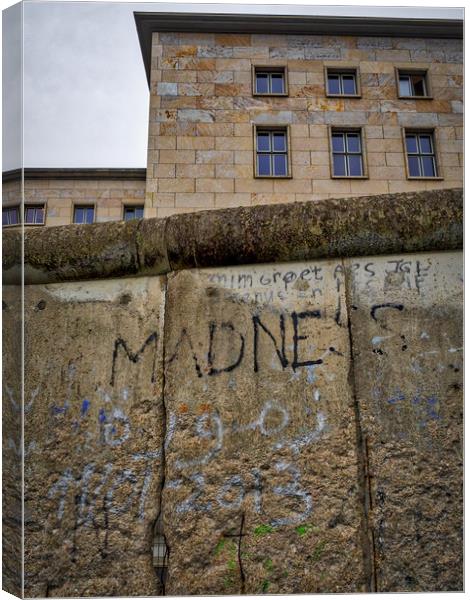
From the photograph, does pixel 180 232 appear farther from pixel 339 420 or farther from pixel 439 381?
pixel 439 381

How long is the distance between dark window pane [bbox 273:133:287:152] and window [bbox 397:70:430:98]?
2.62 metres

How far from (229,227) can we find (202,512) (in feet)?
4.58

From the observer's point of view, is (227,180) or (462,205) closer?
(462,205)

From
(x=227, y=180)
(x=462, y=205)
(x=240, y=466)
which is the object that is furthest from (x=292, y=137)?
(x=240, y=466)

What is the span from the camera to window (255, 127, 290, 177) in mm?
10414

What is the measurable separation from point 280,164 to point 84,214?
21.2 feet

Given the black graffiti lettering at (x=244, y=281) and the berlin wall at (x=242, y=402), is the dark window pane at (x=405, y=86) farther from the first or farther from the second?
the black graffiti lettering at (x=244, y=281)

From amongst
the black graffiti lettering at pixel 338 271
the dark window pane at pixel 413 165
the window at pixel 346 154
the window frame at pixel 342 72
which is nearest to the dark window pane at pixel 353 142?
the window at pixel 346 154

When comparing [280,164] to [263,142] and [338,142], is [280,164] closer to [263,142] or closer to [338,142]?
[263,142]

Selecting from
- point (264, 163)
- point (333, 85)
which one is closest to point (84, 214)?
Result: point (264, 163)

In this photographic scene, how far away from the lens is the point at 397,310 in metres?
2.50

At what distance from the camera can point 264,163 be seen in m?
10.5

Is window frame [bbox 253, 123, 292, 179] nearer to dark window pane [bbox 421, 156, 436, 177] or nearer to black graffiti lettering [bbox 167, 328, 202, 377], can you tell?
dark window pane [bbox 421, 156, 436, 177]

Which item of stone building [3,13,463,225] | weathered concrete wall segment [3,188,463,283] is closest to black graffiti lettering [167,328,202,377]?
weathered concrete wall segment [3,188,463,283]
